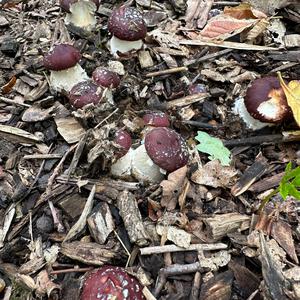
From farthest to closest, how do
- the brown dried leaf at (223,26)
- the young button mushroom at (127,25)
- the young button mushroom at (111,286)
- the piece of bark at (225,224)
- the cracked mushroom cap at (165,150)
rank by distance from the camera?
the brown dried leaf at (223,26)
the young button mushroom at (127,25)
the cracked mushroom cap at (165,150)
the piece of bark at (225,224)
the young button mushroom at (111,286)

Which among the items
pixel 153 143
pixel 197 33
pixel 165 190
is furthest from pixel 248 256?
pixel 197 33

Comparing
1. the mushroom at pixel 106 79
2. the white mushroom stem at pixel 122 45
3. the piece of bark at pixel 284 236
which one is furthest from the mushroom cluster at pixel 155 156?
the white mushroom stem at pixel 122 45

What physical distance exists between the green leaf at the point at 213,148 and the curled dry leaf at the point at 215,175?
7 cm

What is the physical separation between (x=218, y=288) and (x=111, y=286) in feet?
2.34

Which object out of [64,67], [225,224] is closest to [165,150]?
[225,224]

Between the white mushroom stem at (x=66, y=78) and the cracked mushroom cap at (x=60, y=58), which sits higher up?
the cracked mushroom cap at (x=60, y=58)

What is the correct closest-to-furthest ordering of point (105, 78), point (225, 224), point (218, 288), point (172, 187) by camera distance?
point (218, 288) < point (225, 224) < point (172, 187) < point (105, 78)

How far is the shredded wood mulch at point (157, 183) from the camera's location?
303 centimetres

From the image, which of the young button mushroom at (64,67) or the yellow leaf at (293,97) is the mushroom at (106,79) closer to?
the young button mushroom at (64,67)

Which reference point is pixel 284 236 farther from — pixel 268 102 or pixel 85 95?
pixel 85 95

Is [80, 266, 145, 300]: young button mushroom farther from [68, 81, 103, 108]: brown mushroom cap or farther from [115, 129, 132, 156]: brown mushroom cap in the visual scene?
[68, 81, 103, 108]: brown mushroom cap

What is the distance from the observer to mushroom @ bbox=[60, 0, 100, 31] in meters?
4.72

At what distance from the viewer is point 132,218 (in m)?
3.21

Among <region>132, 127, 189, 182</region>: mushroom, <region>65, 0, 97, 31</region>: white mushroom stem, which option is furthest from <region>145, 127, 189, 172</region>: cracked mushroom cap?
<region>65, 0, 97, 31</region>: white mushroom stem
